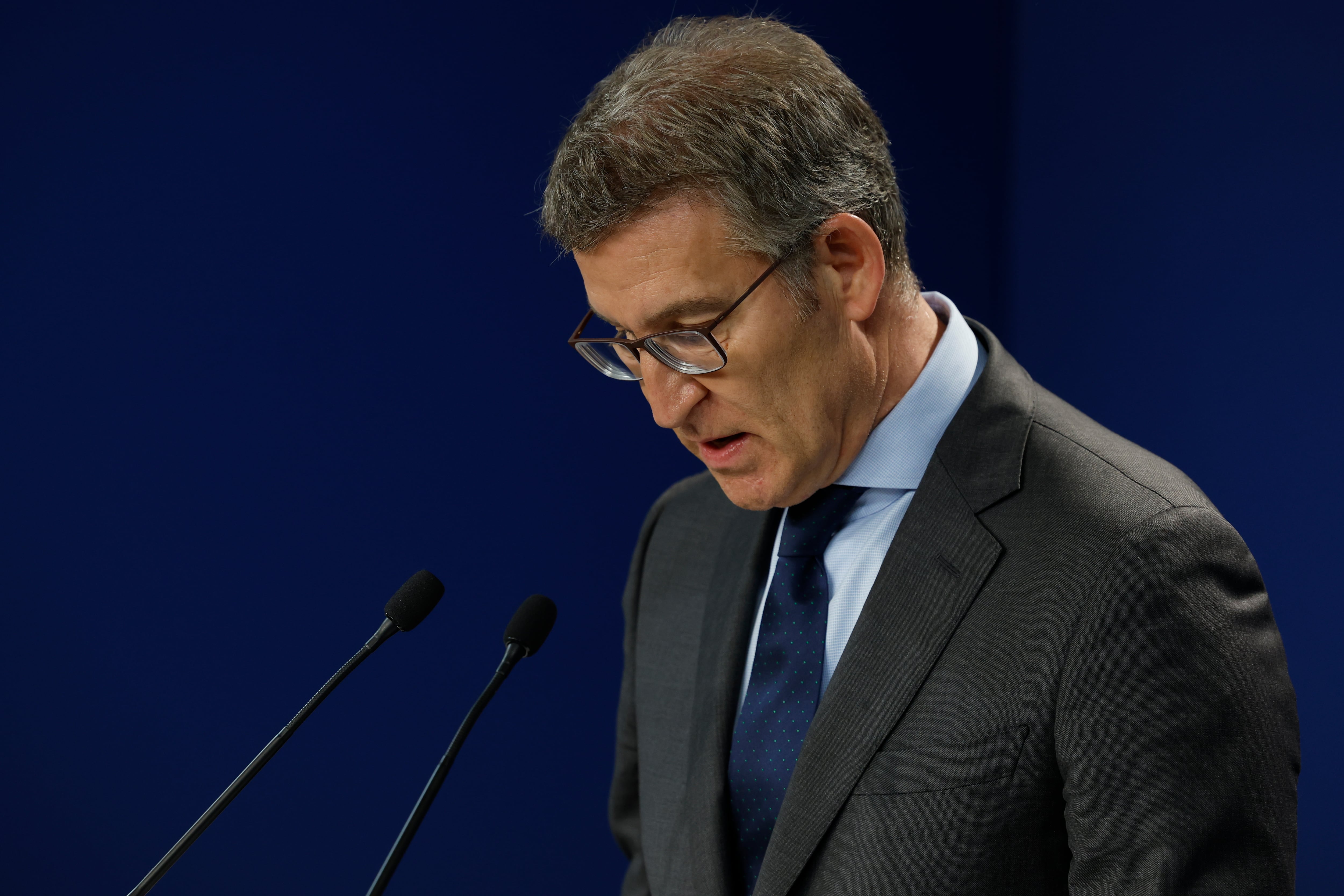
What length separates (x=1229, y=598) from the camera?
95 cm

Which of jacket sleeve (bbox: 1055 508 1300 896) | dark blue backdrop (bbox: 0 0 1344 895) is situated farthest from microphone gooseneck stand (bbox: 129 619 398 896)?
dark blue backdrop (bbox: 0 0 1344 895)

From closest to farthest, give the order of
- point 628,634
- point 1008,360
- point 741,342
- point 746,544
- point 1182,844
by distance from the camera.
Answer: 1. point 1182,844
2. point 741,342
3. point 1008,360
4. point 746,544
5. point 628,634

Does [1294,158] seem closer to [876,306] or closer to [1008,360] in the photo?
[1008,360]

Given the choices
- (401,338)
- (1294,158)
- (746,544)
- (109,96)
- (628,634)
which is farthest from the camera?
(401,338)

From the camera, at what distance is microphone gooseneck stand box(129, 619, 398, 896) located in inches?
34.3

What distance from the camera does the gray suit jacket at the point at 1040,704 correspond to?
90cm

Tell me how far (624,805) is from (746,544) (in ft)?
1.54

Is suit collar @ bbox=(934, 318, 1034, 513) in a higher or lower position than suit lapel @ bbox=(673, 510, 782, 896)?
higher

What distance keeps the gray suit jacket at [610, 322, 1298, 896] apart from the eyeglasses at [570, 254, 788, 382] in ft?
0.91

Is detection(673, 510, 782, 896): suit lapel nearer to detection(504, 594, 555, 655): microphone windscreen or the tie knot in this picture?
the tie knot

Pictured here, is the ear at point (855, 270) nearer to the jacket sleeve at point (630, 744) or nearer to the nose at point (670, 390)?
the nose at point (670, 390)

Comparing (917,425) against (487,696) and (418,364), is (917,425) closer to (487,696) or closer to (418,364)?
(487,696)

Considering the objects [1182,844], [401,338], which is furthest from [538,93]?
[1182,844]

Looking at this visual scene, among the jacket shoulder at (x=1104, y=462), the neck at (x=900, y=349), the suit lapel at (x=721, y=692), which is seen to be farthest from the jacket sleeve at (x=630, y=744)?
the jacket shoulder at (x=1104, y=462)
